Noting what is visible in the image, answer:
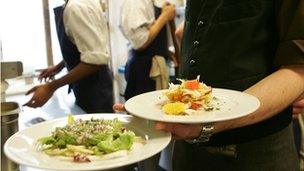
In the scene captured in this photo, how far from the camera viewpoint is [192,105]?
2.70 ft

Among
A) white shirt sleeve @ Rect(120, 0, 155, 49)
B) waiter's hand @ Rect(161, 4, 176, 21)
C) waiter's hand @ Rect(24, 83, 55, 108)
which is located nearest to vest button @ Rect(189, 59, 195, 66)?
waiter's hand @ Rect(24, 83, 55, 108)

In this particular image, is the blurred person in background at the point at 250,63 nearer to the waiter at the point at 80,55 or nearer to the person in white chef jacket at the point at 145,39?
the waiter at the point at 80,55

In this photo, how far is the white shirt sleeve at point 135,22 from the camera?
2283mm

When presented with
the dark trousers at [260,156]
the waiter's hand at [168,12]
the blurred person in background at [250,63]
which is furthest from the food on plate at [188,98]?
the waiter's hand at [168,12]

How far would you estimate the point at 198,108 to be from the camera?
817mm

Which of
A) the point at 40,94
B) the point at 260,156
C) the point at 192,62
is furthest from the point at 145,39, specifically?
the point at 260,156

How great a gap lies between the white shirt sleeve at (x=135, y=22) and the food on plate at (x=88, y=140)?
1.57 meters

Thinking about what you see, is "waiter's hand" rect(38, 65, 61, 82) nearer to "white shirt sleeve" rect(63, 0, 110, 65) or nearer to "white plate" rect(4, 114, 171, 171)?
"white shirt sleeve" rect(63, 0, 110, 65)

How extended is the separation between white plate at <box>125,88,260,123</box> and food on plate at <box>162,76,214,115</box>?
2 centimetres

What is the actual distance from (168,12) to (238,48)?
5.18ft

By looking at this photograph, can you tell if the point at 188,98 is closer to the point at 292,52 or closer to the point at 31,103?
the point at 292,52

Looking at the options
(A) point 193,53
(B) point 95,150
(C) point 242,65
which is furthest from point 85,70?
(B) point 95,150

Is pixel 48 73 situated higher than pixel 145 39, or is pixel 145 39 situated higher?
pixel 145 39

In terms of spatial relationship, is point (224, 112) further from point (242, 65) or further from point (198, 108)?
point (242, 65)
